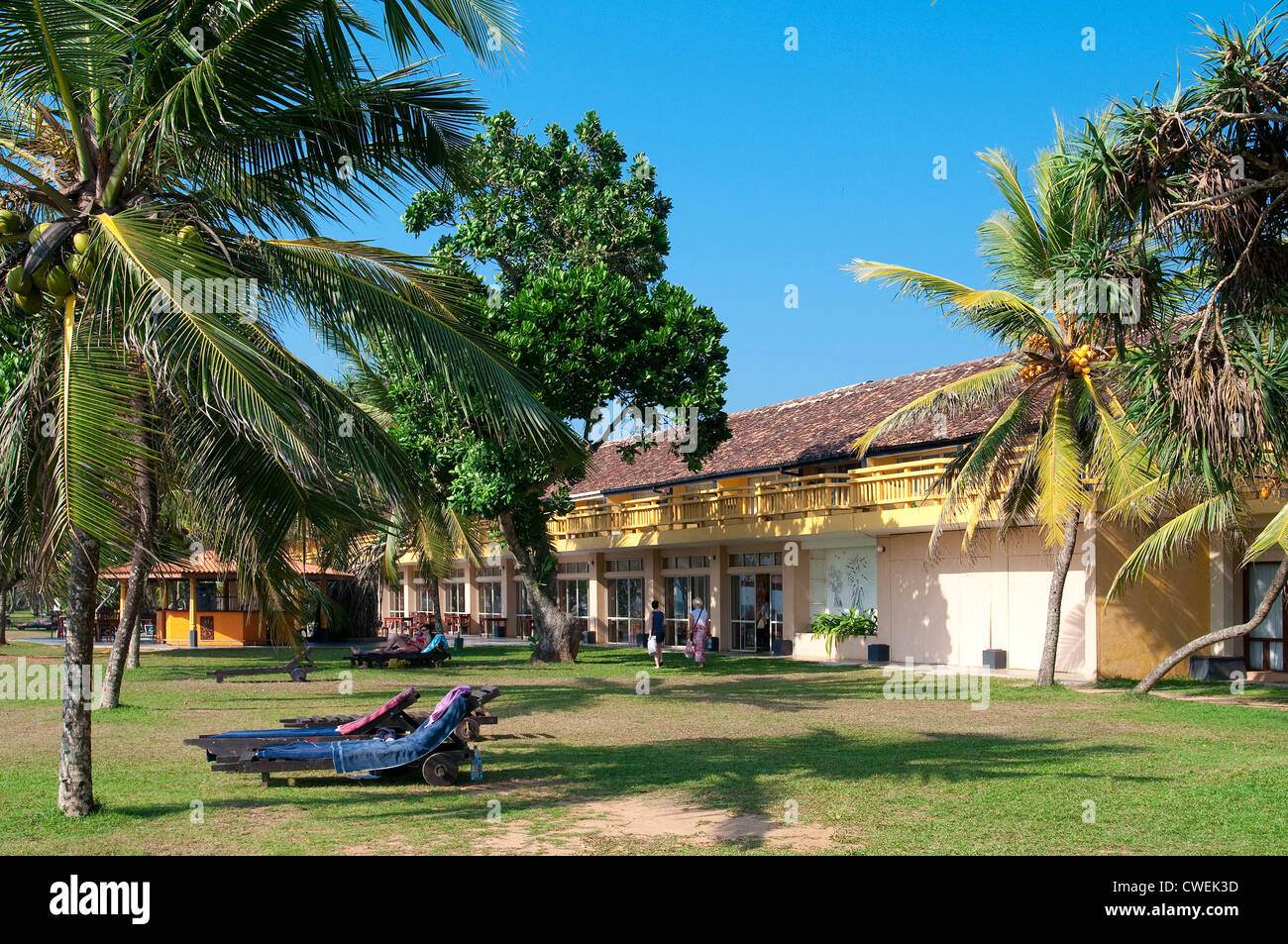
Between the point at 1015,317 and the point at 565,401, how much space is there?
9240 mm

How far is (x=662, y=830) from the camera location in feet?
28.8

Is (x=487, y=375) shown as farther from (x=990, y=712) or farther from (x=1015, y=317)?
(x=1015, y=317)

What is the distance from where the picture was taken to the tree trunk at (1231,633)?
17.3 m

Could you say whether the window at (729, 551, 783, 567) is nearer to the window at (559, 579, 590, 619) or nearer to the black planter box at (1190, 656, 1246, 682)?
the window at (559, 579, 590, 619)

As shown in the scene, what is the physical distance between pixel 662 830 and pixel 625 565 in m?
28.9

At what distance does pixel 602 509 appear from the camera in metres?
36.0

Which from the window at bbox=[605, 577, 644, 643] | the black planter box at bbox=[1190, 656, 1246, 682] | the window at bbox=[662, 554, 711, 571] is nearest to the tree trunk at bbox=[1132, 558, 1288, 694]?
the black planter box at bbox=[1190, 656, 1246, 682]

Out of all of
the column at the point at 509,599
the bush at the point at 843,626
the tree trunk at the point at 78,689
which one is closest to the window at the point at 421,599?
the column at the point at 509,599

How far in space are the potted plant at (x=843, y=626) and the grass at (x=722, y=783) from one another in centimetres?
835

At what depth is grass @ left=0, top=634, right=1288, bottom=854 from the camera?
8.40m

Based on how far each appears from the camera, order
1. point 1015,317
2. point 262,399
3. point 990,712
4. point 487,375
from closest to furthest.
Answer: point 262,399 → point 487,375 → point 990,712 → point 1015,317

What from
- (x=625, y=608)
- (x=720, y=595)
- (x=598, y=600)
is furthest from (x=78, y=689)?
(x=598, y=600)

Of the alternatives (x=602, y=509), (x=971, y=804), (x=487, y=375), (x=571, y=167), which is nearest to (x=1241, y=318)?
(x=971, y=804)

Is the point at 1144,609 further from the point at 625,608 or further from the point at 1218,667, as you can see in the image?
the point at 625,608
